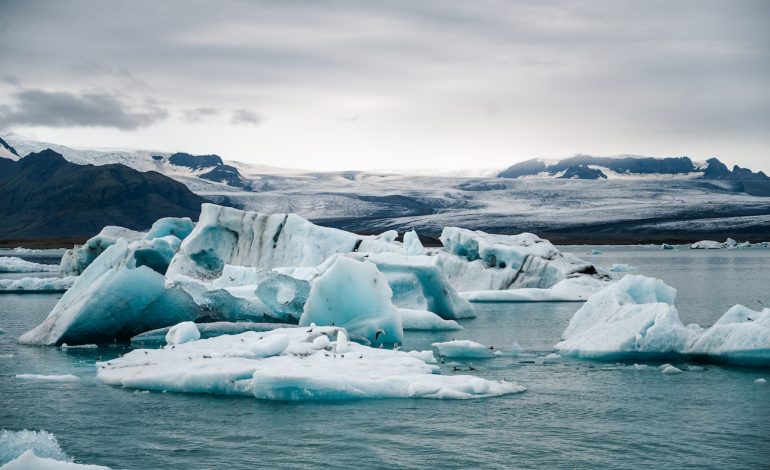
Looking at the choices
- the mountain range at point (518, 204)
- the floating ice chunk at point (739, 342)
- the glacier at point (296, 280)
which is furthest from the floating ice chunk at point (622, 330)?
the mountain range at point (518, 204)

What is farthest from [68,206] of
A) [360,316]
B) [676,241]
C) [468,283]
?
[360,316]

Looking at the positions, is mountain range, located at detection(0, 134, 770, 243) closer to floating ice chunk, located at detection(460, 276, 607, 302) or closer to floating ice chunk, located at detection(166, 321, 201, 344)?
floating ice chunk, located at detection(460, 276, 607, 302)

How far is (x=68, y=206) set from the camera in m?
126

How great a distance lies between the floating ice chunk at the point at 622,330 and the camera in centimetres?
1374

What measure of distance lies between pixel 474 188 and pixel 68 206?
216 feet

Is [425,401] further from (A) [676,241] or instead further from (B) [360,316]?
(A) [676,241]

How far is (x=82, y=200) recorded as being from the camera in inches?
5022

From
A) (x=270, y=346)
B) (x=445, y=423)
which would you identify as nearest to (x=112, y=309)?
(x=270, y=346)

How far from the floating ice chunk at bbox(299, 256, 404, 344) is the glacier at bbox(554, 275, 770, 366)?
3447mm

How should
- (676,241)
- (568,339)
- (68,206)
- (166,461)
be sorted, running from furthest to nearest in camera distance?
(68,206), (676,241), (568,339), (166,461)

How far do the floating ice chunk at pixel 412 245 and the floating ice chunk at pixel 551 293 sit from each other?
2.36m

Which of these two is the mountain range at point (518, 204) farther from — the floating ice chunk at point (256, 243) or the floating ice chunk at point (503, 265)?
the floating ice chunk at point (256, 243)

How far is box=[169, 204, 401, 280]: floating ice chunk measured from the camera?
25.2m

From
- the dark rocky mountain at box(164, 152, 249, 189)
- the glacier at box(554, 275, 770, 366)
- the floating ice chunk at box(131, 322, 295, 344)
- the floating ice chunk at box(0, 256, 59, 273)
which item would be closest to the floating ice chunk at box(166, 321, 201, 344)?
the floating ice chunk at box(131, 322, 295, 344)
